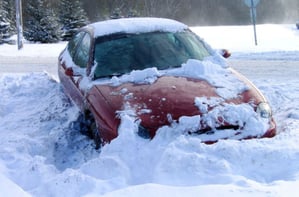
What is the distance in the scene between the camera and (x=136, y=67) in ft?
17.6

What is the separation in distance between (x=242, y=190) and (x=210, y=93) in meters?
1.52

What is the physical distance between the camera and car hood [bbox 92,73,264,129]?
4.28 m

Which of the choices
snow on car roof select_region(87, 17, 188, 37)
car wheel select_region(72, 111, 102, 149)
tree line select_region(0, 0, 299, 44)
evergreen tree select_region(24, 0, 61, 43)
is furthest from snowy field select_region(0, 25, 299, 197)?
tree line select_region(0, 0, 299, 44)

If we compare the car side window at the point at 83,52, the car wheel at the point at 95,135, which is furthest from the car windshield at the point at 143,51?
the car wheel at the point at 95,135

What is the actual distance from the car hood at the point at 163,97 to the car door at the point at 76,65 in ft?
2.02

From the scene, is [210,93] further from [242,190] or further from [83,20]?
[83,20]

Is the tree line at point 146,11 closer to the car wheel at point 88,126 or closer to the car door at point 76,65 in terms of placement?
the car door at point 76,65

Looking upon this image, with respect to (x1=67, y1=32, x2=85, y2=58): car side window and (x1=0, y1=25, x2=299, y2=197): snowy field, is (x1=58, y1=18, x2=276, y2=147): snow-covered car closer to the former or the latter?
(x1=67, y1=32, x2=85, y2=58): car side window

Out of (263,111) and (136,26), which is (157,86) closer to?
(263,111)

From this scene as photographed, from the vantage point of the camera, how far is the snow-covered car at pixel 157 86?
4.28 metres

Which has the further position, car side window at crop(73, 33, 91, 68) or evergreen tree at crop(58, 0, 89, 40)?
evergreen tree at crop(58, 0, 89, 40)

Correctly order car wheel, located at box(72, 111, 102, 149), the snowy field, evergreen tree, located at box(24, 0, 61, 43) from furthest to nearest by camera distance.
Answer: evergreen tree, located at box(24, 0, 61, 43) → car wheel, located at box(72, 111, 102, 149) → the snowy field

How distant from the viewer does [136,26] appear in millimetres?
5926

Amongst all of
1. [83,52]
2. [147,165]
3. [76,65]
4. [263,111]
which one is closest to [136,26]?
[83,52]
